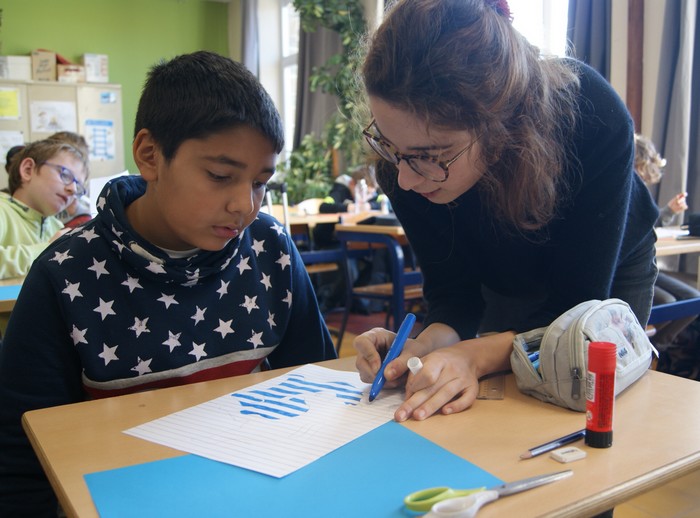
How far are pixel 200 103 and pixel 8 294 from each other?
36.0 inches

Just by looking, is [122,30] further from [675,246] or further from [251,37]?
[675,246]

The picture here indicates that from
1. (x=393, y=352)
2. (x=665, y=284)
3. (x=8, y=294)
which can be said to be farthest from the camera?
(x=665, y=284)

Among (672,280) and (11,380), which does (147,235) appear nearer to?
(11,380)

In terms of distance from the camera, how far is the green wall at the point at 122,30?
7.12 meters

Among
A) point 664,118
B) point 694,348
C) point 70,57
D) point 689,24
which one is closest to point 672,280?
point 694,348

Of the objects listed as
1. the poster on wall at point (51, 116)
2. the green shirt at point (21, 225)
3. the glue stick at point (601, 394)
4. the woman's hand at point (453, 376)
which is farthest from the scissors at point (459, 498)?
the poster on wall at point (51, 116)

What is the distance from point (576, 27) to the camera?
3.87m

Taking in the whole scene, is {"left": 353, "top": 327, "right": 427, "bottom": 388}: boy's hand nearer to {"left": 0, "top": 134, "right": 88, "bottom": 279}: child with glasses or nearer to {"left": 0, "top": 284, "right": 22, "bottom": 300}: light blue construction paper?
{"left": 0, "top": 284, "right": 22, "bottom": 300}: light blue construction paper

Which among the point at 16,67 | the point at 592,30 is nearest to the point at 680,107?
the point at 592,30

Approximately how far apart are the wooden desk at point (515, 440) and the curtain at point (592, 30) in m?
3.33

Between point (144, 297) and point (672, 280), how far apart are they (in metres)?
2.52

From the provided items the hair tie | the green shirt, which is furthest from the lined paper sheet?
the green shirt

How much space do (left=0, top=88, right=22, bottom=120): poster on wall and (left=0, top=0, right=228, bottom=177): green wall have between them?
67 cm

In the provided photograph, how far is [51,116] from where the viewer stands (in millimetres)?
6883
